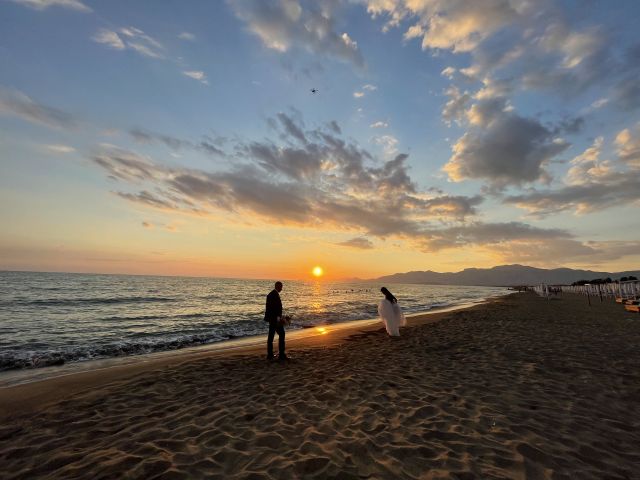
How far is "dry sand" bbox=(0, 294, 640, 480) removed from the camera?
4121 millimetres

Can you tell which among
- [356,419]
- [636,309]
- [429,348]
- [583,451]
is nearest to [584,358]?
[429,348]

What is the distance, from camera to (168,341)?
16.1m

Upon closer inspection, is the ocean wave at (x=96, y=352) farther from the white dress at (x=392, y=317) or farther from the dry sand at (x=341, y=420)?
the white dress at (x=392, y=317)

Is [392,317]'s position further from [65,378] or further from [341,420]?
[65,378]

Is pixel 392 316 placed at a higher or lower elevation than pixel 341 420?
higher

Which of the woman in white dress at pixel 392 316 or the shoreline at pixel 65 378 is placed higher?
the woman in white dress at pixel 392 316

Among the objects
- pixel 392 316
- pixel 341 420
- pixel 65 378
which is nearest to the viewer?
pixel 341 420

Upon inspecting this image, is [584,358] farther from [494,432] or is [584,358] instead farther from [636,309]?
[636,309]

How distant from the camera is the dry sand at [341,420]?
4.12m

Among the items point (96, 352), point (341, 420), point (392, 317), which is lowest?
point (96, 352)

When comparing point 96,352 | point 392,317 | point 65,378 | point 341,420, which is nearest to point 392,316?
point 392,317

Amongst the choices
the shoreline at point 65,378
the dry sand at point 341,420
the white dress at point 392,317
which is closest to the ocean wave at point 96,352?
the shoreline at point 65,378

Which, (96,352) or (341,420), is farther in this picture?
(96,352)

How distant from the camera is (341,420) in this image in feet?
18.2
